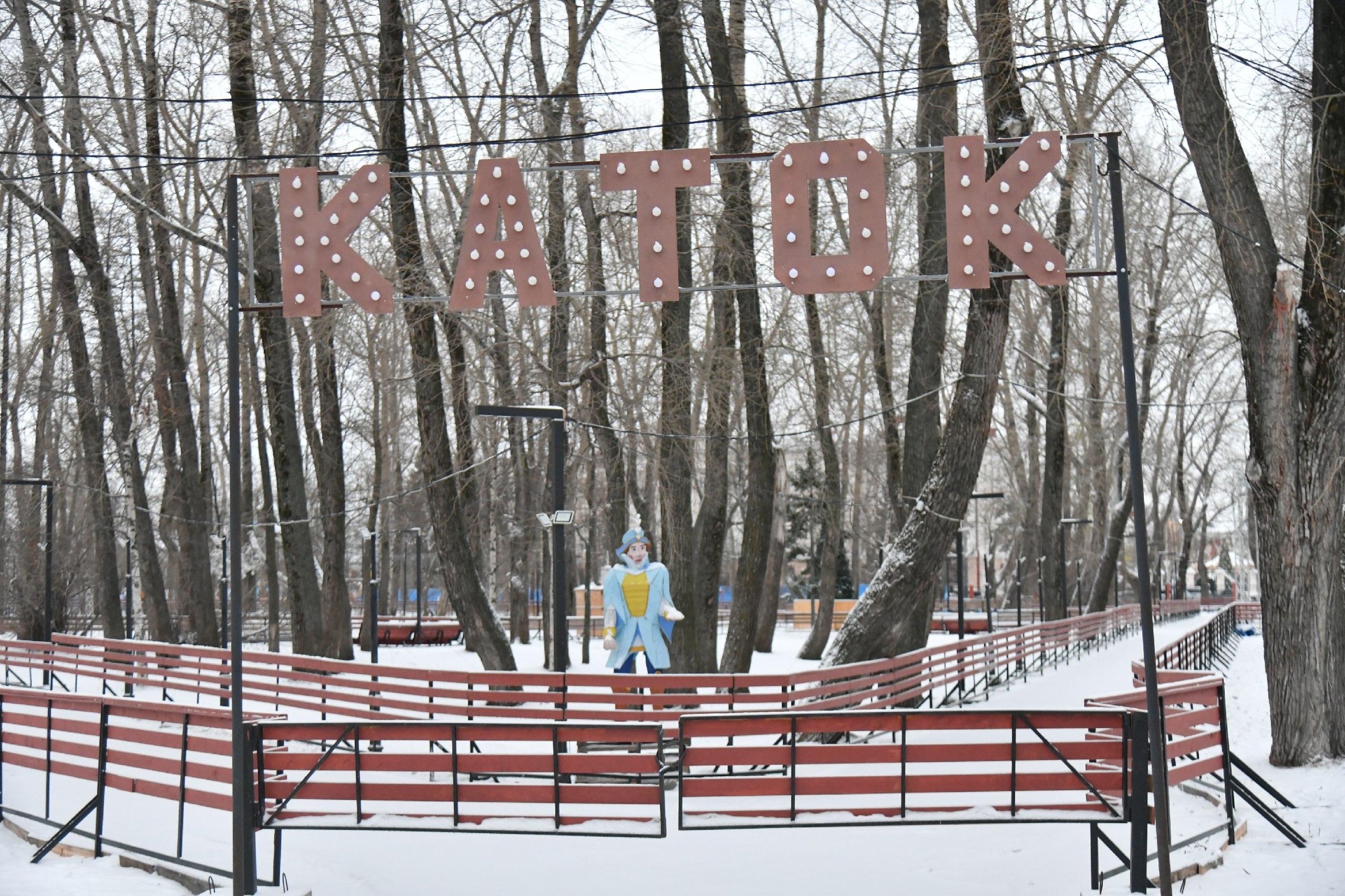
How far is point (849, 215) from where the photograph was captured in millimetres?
10781

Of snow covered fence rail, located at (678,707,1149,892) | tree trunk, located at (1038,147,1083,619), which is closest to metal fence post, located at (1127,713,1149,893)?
snow covered fence rail, located at (678,707,1149,892)

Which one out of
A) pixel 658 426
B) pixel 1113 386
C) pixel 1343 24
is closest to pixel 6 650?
pixel 658 426

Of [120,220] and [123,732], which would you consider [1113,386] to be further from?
[123,732]

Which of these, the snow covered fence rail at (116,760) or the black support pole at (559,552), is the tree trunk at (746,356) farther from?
the snow covered fence rail at (116,760)

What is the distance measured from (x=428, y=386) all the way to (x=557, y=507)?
16.6 feet

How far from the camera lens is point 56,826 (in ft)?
35.0

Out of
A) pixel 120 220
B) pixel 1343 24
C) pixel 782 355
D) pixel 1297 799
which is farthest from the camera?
pixel 782 355

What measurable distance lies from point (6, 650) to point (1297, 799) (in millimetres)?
21192

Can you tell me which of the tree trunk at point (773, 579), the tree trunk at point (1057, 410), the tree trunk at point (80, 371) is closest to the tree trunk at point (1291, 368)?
the tree trunk at point (1057, 410)

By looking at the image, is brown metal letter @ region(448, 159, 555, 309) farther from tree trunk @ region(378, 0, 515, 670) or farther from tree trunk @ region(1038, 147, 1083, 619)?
tree trunk @ region(1038, 147, 1083, 619)

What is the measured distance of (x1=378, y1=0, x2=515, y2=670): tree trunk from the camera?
19109mm

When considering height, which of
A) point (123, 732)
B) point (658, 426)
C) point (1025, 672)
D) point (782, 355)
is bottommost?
point (1025, 672)

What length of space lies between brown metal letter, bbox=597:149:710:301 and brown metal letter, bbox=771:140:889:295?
0.66 meters

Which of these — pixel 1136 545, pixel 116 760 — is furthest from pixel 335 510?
pixel 1136 545
